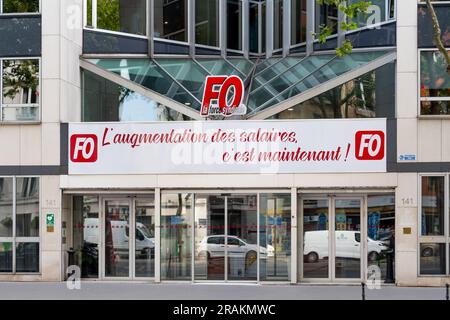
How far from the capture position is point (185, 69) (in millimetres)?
27734

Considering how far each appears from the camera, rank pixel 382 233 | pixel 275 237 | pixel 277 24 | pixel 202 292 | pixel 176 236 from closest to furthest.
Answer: pixel 202 292 < pixel 382 233 < pixel 275 237 < pixel 176 236 < pixel 277 24

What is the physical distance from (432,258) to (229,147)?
6.68 m

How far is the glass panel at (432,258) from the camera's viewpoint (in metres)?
23.6

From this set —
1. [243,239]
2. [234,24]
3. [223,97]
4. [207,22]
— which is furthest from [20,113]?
[234,24]

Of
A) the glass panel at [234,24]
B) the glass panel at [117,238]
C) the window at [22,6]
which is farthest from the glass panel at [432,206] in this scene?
the window at [22,6]

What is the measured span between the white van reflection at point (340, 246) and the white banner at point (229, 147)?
6.62 feet

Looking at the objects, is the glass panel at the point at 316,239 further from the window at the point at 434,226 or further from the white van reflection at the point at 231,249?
the window at the point at 434,226

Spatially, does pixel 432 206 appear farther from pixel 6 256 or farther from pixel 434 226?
pixel 6 256

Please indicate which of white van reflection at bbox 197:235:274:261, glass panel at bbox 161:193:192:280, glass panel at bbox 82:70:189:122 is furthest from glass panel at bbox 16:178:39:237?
white van reflection at bbox 197:235:274:261

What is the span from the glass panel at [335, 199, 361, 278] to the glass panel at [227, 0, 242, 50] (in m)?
8.66

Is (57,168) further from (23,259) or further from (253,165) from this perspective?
(253,165)

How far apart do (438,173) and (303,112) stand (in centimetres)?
443

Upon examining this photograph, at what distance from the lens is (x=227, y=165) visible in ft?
80.1
